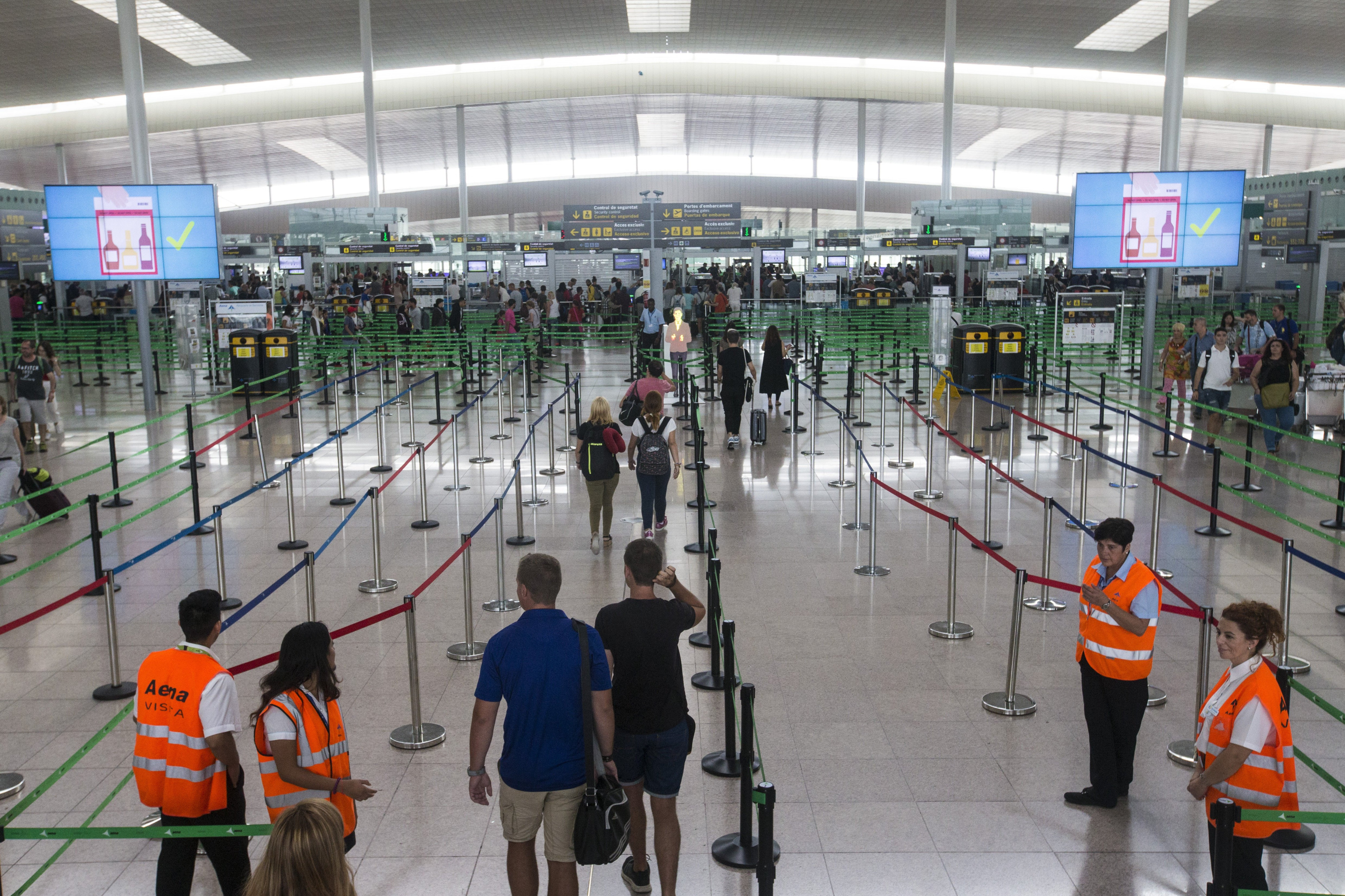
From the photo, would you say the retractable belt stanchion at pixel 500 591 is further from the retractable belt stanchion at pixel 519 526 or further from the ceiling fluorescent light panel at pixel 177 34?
the ceiling fluorescent light panel at pixel 177 34

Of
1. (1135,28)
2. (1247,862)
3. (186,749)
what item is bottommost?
(1247,862)

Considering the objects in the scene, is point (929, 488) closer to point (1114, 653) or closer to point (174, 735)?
point (1114, 653)

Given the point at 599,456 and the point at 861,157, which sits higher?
the point at 861,157

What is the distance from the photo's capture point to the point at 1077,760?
5863 millimetres

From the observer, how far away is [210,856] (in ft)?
13.6

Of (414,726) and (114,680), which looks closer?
(414,726)

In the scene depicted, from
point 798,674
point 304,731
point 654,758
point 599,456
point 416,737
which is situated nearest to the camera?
point 304,731

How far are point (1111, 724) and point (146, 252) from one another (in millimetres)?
18043

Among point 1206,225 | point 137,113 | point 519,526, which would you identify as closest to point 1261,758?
point 519,526

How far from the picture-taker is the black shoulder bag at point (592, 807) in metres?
3.95

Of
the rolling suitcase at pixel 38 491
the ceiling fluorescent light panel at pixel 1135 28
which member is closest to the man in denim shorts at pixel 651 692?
the rolling suitcase at pixel 38 491

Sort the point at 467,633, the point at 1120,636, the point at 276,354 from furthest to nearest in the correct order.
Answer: the point at 276,354, the point at 467,633, the point at 1120,636

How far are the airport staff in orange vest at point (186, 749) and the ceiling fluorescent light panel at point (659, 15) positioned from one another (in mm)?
31828

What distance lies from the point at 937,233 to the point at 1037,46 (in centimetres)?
1052
